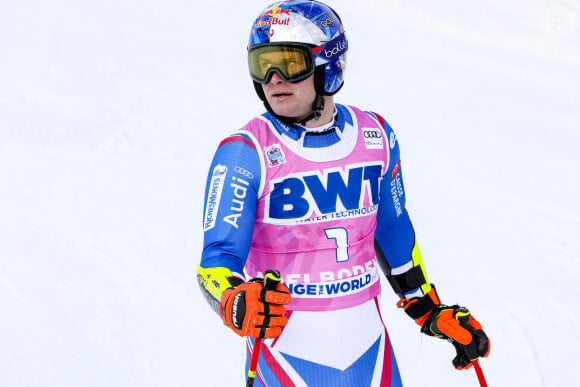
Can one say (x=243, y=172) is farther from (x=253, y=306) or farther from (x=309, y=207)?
(x=253, y=306)

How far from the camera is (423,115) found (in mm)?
9984

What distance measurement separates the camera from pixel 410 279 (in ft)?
11.9

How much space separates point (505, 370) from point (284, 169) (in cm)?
335

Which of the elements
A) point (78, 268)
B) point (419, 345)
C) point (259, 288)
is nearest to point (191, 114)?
point (78, 268)

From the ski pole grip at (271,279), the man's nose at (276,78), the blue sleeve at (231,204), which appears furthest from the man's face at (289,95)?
the ski pole grip at (271,279)

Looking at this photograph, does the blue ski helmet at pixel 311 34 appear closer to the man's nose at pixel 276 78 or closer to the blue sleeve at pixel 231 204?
the man's nose at pixel 276 78

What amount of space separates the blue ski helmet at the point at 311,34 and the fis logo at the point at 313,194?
39 centimetres

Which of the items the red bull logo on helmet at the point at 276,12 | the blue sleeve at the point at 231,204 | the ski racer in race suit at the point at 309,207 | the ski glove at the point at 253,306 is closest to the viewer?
the ski glove at the point at 253,306

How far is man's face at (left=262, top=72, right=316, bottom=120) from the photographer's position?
10.4 feet

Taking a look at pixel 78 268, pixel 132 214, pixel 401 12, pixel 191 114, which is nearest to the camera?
pixel 78 268

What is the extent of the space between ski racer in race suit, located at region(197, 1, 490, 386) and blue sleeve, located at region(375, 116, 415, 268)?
7cm

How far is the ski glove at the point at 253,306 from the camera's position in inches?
106

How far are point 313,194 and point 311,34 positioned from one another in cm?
68

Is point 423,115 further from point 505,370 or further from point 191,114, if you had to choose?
point 505,370
